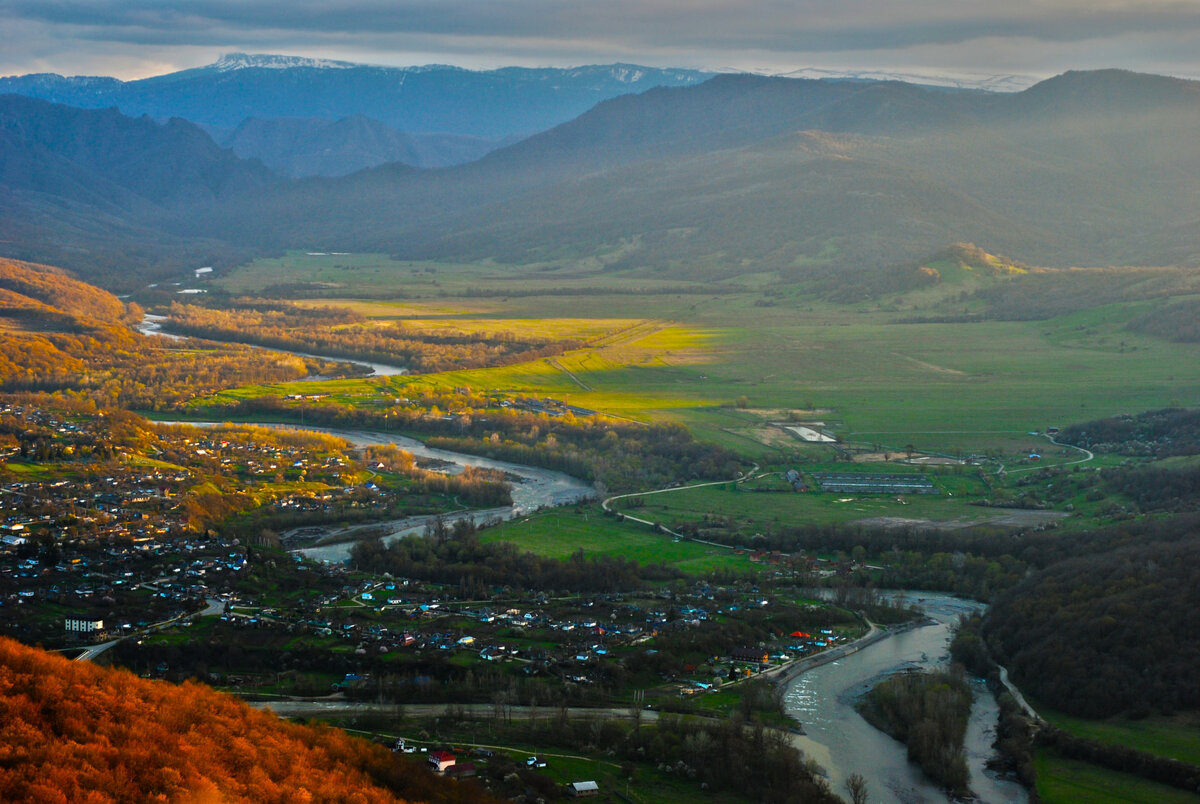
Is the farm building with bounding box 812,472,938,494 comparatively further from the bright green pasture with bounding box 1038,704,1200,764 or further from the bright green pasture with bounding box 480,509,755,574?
the bright green pasture with bounding box 1038,704,1200,764

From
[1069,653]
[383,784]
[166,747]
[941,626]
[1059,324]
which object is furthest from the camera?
[1059,324]

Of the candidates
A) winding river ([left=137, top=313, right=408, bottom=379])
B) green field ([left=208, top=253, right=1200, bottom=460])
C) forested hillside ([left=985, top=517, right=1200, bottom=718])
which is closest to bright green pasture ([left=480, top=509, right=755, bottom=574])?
forested hillside ([left=985, top=517, right=1200, bottom=718])

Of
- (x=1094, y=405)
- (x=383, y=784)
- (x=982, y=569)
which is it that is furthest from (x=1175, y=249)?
(x=383, y=784)

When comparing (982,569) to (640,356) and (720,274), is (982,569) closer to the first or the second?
(640,356)

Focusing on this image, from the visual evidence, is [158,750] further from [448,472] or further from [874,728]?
[448,472]

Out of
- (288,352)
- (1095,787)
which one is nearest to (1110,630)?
(1095,787)

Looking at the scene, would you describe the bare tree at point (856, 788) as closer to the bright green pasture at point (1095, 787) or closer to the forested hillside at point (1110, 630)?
the bright green pasture at point (1095, 787)
